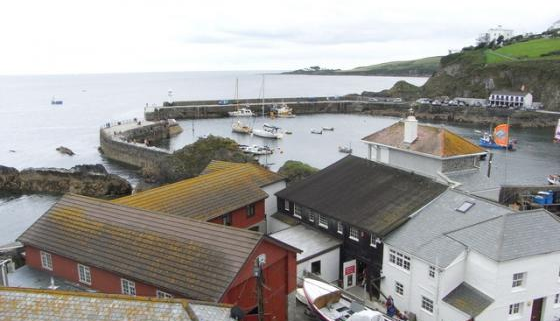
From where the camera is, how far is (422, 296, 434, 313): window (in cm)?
2104

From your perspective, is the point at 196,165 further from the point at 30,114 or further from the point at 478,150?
the point at 30,114

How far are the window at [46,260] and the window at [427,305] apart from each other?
58.2 ft

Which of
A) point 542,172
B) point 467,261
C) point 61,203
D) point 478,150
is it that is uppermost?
point 478,150

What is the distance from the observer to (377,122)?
392 ft

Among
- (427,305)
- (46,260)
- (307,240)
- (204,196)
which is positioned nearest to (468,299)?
(427,305)

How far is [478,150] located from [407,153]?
4.38m

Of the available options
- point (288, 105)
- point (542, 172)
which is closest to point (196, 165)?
point (542, 172)

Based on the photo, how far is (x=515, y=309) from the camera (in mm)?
20047

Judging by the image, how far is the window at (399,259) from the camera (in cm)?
2243

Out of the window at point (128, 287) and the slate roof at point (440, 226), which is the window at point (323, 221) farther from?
the window at point (128, 287)

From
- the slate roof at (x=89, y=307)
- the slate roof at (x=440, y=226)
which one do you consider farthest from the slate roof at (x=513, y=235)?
the slate roof at (x=89, y=307)

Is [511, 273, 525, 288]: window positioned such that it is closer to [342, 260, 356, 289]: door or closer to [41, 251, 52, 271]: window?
[342, 260, 356, 289]: door

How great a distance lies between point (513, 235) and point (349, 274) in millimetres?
8910

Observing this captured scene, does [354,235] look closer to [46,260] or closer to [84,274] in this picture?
[84,274]
